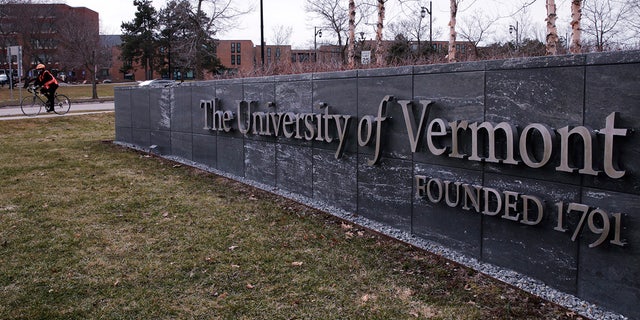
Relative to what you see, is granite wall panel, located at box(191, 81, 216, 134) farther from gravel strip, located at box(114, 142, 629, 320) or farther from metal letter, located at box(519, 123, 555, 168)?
metal letter, located at box(519, 123, 555, 168)

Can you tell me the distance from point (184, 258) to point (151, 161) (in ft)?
24.3

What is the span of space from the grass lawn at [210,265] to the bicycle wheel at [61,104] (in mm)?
14134

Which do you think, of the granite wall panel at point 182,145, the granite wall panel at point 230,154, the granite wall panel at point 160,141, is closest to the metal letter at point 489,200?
the granite wall panel at point 230,154

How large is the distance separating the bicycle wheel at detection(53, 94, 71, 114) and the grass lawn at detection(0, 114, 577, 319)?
46.4ft

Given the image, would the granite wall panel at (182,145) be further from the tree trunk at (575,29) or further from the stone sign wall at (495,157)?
the tree trunk at (575,29)

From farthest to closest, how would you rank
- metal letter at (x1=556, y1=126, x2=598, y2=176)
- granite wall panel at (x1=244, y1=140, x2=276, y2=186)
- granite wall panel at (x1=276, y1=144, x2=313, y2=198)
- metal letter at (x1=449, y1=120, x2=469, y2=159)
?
granite wall panel at (x1=244, y1=140, x2=276, y2=186), granite wall panel at (x1=276, y1=144, x2=313, y2=198), metal letter at (x1=449, y1=120, x2=469, y2=159), metal letter at (x1=556, y1=126, x2=598, y2=176)

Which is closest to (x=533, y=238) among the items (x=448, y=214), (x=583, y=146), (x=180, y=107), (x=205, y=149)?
(x=583, y=146)

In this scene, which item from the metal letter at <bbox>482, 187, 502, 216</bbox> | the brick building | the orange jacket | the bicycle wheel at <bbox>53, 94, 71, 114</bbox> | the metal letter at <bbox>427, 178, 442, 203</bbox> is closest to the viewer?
the metal letter at <bbox>482, 187, 502, 216</bbox>

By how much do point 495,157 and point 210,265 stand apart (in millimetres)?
3039

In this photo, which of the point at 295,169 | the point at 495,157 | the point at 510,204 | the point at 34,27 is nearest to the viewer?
the point at 510,204

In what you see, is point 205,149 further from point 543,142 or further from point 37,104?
point 37,104

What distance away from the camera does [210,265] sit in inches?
225

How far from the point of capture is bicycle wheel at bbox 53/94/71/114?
2232cm

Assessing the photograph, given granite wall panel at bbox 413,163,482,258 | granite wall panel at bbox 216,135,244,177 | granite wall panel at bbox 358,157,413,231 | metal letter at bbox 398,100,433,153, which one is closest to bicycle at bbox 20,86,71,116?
granite wall panel at bbox 216,135,244,177
